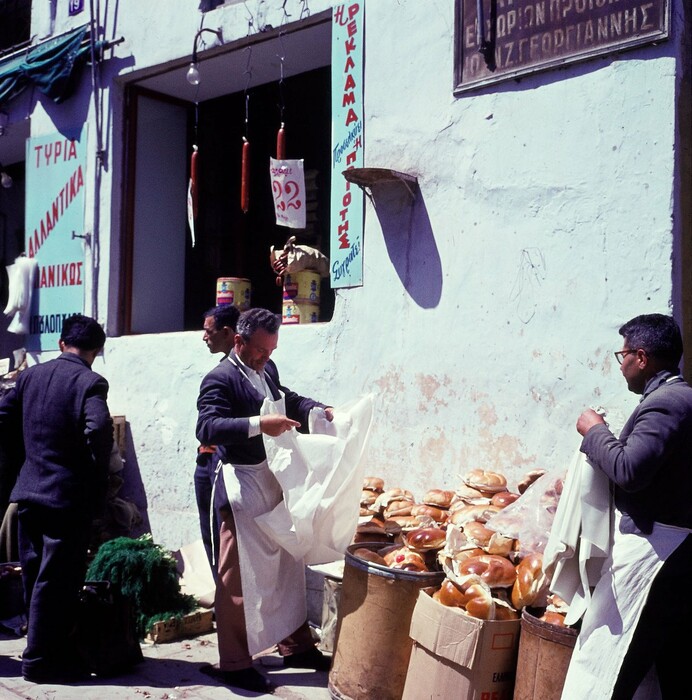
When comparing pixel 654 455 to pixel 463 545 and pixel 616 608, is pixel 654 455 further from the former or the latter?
pixel 463 545

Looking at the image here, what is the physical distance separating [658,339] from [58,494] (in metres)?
3.25

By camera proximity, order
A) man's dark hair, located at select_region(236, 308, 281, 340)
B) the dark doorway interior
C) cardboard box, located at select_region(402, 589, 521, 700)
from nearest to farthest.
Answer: cardboard box, located at select_region(402, 589, 521, 700)
man's dark hair, located at select_region(236, 308, 281, 340)
the dark doorway interior

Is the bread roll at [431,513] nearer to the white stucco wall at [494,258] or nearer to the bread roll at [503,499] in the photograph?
the bread roll at [503,499]

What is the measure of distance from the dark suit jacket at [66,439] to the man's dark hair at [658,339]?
2840mm

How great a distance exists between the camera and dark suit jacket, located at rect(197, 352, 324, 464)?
4.42 metres

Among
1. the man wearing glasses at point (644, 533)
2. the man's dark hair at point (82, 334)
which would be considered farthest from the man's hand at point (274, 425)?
the man wearing glasses at point (644, 533)

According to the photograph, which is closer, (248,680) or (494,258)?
(248,680)

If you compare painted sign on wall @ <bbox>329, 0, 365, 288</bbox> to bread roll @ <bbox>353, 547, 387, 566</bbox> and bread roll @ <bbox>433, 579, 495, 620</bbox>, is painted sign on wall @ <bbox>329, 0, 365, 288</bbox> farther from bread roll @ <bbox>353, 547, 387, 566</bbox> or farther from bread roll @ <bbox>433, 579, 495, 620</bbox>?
bread roll @ <bbox>433, 579, 495, 620</bbox>

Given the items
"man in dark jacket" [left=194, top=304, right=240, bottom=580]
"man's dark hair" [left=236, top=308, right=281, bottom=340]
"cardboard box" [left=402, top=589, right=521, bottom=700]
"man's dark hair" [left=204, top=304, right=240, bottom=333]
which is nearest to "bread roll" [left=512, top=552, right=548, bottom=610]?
"cardboard box" [left=402, top=589, right=521, bottom=700]

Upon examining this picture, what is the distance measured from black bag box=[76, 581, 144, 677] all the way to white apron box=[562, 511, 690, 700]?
8.69 ft

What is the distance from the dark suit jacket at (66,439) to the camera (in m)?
4.75

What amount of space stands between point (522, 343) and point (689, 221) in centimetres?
112

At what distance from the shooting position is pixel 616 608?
10.7ft

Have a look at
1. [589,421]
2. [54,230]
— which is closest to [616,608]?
[589,421]
